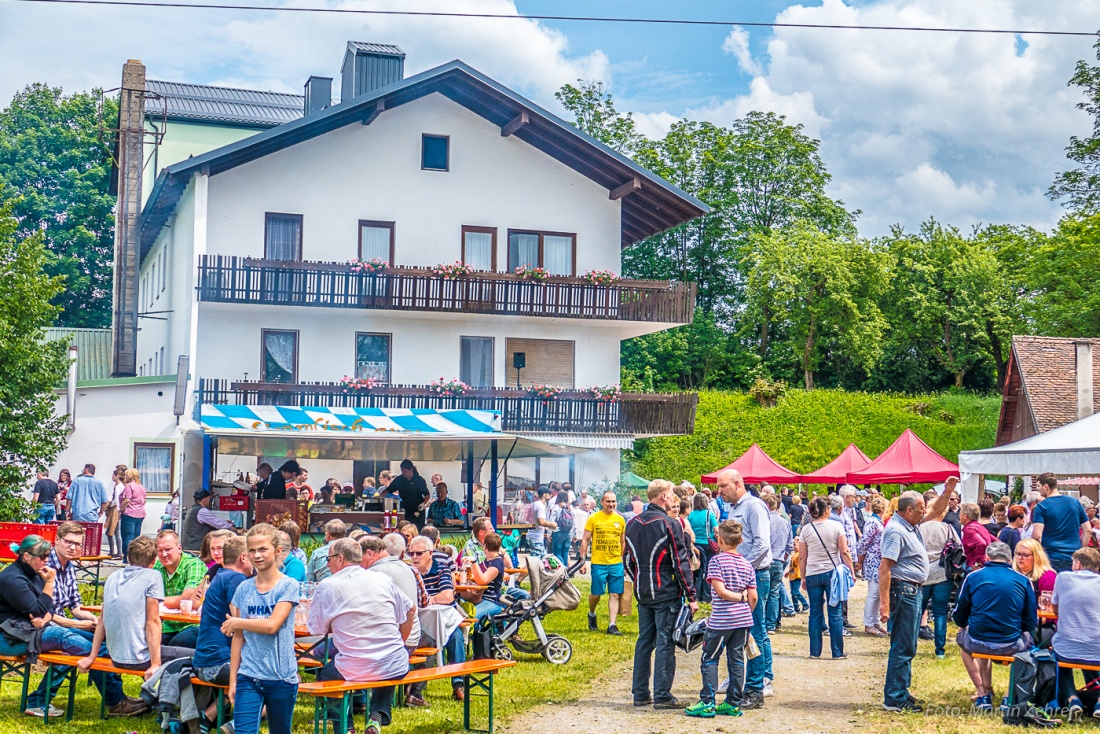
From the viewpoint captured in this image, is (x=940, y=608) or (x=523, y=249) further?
(x=523, y=249)

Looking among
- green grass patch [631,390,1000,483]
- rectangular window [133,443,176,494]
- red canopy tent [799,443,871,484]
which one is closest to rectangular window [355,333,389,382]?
rectangular window [133,443,176,494]

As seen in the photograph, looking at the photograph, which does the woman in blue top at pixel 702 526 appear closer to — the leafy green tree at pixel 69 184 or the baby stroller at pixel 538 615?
the baby stroller at pixel 538 615

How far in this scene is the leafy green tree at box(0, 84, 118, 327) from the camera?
50.9 m

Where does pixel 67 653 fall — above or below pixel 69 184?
below

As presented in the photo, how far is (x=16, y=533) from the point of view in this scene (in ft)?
51.9

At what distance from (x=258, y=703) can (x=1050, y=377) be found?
32.7m

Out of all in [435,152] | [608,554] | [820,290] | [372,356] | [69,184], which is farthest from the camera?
[820,290]

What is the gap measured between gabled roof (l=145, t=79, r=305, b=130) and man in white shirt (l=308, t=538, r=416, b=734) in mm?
40976

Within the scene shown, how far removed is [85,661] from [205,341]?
68.8ft

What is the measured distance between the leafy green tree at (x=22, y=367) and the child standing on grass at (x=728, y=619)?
1120 cm

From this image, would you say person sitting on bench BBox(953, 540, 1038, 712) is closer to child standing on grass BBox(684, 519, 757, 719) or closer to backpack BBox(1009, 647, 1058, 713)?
backpack BBox(1009, 647, 1058, 713)

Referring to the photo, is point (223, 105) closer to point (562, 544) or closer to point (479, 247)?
point (479, 247)

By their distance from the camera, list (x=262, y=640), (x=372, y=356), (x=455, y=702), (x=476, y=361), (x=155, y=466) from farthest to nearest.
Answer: (x=476, y=361) < (x=372, y=356) < (x=155, y=466) < (x=455, y=702) < (x=262, y=640)

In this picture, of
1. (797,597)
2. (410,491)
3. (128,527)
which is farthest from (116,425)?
(797,597)
